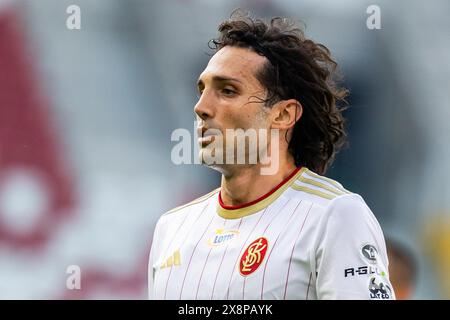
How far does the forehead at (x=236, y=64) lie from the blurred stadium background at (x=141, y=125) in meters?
2.63

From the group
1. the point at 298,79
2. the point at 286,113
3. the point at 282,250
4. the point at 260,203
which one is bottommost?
the point at 282,250

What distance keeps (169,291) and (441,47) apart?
3798 millimetres

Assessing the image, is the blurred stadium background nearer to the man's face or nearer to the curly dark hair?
the curly dark hair

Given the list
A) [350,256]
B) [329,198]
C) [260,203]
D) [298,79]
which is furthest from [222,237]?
[298,79]

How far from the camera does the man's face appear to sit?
278cm

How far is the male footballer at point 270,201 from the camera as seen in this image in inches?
96.8

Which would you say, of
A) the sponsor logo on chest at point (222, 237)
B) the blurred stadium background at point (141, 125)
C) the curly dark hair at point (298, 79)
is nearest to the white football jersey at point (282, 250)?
the sponsor logo on chest at point (222, 237)

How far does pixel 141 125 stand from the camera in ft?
18.6

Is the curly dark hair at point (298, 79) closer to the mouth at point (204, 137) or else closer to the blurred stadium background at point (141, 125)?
the mouth at point (204, 137)

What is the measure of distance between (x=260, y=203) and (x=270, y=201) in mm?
36

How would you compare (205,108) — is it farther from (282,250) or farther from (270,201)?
(282,250)

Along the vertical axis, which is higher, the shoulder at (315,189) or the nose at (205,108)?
the nose at (205,108)

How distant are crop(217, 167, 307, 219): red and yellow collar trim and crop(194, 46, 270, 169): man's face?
162 millimetres

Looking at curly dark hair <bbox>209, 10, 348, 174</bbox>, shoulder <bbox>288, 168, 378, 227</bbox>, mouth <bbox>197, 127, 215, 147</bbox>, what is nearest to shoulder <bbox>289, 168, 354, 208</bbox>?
shoulder <bbox>288, 168, 378, 227</bbox>
